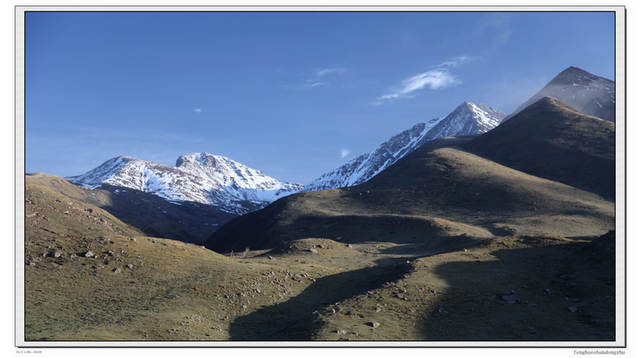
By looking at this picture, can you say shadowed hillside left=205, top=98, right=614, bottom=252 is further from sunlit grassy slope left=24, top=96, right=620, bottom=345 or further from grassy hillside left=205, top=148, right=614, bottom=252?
sunlit grassy slope left=24, top=96, right=620, bottom=345

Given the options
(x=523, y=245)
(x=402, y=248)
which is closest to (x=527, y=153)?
(x=402, y=248)

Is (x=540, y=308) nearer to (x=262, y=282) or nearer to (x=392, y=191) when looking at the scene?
(x=262, y=282)

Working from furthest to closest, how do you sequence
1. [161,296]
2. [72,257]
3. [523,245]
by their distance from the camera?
[523,245], [72,257], [161,296]


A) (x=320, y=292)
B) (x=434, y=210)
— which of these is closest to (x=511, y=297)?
(x=320, y=292)

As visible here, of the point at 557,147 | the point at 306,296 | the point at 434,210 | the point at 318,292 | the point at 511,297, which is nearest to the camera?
the point at 511,297

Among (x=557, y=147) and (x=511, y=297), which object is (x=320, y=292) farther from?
(x=557, y=147)

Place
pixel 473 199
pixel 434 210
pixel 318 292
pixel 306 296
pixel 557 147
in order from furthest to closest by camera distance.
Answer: pixel 557 147 → pixel 473 199 → pixel 434 210 → pixel 318 292 → pixel 306 296

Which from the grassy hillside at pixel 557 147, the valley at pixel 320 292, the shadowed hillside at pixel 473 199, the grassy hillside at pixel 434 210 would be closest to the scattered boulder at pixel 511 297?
the valley at pixel 320 292

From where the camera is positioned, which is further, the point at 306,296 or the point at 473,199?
the point at 473,199

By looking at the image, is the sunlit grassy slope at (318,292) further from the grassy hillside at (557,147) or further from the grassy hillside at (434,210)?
the grassy hillside at (557,147)

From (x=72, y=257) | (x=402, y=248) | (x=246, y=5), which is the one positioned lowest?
(x=402, y=248)

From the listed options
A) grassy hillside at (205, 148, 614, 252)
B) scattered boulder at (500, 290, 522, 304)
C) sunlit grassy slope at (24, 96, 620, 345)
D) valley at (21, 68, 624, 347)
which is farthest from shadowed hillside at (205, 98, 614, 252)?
scattered boulder at (500, 290, 522, 304)
